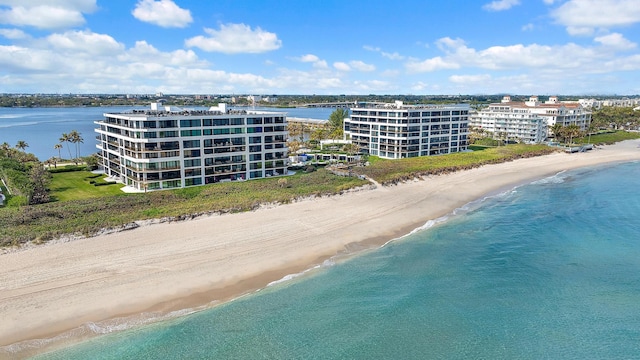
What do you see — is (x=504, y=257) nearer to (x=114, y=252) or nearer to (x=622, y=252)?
(x=622, y=252)

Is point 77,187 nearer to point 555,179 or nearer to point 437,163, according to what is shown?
point 437,163

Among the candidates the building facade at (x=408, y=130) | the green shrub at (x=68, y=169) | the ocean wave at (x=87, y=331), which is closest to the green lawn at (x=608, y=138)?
the building facade at (x=408, y=130)

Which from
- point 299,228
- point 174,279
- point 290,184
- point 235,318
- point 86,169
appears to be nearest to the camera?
point 235,318

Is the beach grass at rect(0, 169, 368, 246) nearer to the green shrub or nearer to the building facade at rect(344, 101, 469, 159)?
the green shrub

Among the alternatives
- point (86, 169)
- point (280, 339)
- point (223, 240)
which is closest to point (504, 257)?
point (280, 339)

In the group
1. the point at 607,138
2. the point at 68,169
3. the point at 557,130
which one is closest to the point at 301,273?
the point at 68,169

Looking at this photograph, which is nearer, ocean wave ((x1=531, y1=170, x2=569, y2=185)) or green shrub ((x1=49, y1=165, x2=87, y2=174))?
green shrub ((x1=49, y1=165, x2=87, y2=174))

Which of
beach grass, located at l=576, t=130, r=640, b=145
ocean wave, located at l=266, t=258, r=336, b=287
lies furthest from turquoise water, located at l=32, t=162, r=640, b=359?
beach grass, located at l=576, t=130, r=640, b=145
